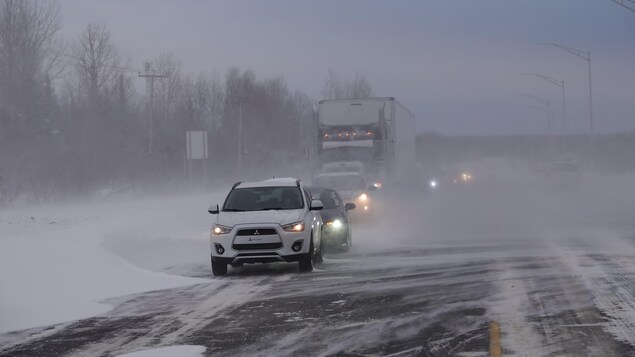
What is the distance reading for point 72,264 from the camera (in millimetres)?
14406

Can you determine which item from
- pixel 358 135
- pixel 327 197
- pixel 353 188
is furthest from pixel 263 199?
pixel 358 135

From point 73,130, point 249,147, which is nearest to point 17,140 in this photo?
point 73,130

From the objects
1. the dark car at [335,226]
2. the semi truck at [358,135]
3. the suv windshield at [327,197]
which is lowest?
the dark car at [335,226]

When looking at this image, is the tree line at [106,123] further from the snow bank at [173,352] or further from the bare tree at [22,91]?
the snow bank at [173,352]

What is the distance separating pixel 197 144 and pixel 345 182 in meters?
12.9

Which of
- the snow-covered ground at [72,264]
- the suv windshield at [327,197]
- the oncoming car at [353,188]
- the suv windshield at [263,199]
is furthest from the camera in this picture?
the oncoming car at [353,188]

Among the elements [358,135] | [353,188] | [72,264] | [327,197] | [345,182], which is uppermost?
[358,135]

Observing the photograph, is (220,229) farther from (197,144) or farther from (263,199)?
(197,144)

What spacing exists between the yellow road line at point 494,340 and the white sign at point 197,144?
90.9 feet

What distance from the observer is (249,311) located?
1058 cm

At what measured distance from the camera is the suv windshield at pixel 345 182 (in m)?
24.5

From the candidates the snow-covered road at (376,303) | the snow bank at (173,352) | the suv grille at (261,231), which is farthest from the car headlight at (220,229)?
the snow bank at (173,352)

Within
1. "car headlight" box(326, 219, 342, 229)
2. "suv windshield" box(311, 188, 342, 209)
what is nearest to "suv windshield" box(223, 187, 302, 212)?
"car headlight" box(326, 219, 342, 229)

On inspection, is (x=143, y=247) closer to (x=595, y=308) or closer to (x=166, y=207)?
(x=166, y=207)
